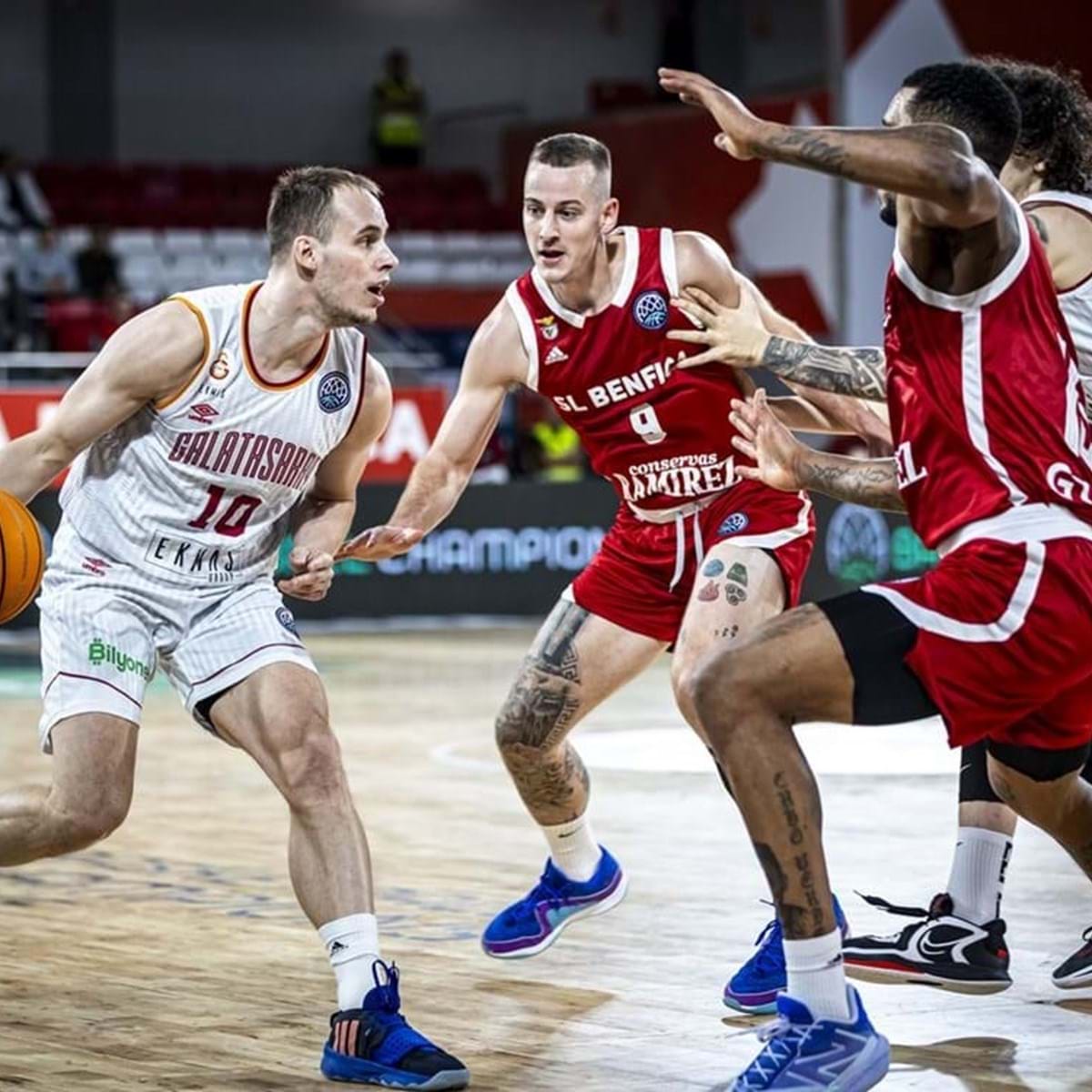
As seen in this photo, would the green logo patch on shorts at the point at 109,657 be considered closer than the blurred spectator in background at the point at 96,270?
Yes

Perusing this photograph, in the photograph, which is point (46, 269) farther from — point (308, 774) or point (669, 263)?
point (308, 774)

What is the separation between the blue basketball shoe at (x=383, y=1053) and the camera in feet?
16.1

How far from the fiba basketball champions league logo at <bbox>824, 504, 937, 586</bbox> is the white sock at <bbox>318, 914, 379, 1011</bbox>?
512 inches

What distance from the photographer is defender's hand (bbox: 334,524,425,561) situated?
5.77 metres

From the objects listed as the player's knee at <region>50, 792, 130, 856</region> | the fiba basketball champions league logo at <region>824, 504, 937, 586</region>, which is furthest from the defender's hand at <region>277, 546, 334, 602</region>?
the fiba basketball champions league logo at <region>824, 504, 937, 586</region>

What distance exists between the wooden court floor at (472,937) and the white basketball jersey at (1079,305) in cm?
152

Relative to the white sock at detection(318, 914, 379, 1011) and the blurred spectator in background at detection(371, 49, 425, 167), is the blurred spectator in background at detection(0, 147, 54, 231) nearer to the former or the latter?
the blurred spectator in background at detection(371, 49, 425, 167)

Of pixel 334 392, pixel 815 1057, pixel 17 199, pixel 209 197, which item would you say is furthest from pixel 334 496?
pixel 209 197

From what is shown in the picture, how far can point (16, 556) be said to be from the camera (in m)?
5.39

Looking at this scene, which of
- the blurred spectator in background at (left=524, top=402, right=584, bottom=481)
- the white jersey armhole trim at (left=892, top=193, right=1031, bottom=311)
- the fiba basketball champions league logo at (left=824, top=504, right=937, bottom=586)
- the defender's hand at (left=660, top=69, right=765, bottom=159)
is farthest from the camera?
the blurred spectator in background at (left=524, top=402, right=584, bottom=481)

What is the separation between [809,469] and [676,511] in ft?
4.18

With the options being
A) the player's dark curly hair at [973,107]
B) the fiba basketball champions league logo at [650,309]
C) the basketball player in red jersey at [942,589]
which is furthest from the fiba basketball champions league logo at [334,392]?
the player's dark curly hair at [973,107]

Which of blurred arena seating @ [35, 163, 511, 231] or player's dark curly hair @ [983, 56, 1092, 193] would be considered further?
blurred arena seating @ [35, 163, 511, 231]

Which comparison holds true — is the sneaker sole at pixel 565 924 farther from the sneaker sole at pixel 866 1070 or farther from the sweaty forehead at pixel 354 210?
the sweaty forehead at pixel 354 210
